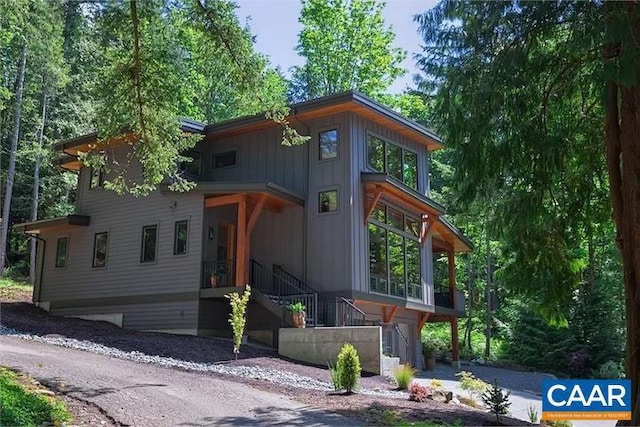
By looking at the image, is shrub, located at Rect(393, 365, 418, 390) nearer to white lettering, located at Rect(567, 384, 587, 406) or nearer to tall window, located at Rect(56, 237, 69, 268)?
white lettering, located at Rect(567, 384, 587, 406)

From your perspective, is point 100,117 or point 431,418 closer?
point 431,418

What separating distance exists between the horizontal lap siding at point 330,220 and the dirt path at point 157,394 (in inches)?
275

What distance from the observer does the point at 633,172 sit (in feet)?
25.6

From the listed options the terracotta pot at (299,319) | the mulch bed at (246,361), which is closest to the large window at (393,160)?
the terracotta pot at (299,319)

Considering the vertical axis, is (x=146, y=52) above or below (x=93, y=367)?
above

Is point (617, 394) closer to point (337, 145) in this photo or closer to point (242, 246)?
point (242, 246)

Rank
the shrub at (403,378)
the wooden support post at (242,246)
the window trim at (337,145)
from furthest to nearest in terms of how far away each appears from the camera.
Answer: the window trim at (337,145) → the wooden support post at (242,246) → the shrub at (403,378)

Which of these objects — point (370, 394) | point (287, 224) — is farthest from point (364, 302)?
point (370, 394)

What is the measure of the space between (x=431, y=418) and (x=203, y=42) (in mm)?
6577

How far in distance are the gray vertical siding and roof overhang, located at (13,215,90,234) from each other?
26 cm

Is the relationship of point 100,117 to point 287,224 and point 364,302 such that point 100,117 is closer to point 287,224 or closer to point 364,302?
point 287,224

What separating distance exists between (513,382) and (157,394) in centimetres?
1405

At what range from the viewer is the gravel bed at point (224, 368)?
32.6 feet

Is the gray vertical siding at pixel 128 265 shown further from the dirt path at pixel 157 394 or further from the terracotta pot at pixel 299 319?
the dirt path at pixel 157 394
